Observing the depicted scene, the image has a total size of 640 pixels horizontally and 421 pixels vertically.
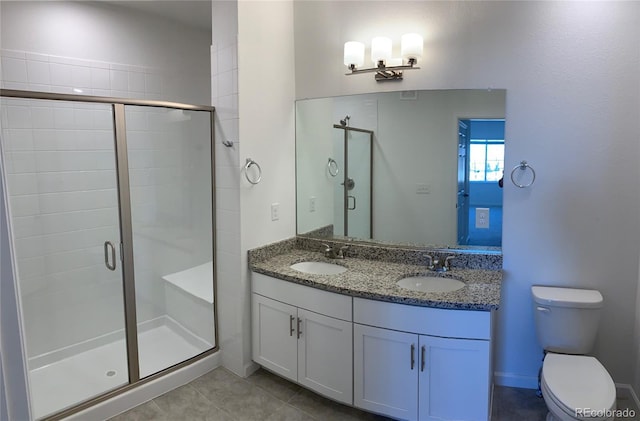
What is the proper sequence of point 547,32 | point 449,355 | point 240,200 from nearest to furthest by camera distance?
point 449,355
point 547,32
point 240,200

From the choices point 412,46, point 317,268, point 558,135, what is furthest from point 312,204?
point 558,135

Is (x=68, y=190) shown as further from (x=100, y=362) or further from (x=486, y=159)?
(x=486, y=159)

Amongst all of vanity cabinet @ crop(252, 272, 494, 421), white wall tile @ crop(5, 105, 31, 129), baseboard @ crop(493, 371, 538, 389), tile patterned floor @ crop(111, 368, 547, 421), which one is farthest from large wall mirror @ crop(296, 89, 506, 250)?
white wall tile @ crop(5, 105, 31, 129)

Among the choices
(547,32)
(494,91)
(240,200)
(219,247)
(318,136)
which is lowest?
(219,247)

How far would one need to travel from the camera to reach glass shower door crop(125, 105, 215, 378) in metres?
2.91

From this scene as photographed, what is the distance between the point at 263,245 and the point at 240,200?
0.38 m

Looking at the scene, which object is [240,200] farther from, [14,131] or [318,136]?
[14,131]

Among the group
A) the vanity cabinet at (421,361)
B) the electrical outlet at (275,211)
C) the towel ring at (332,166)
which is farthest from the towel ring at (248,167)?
the vanity cabinet at (421,361)

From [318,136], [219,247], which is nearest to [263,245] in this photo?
[219,247]

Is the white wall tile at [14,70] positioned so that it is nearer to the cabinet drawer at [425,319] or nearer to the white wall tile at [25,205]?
the white wall tile at [25,205]

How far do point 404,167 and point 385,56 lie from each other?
2.32 feet

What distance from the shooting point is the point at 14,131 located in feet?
8.46

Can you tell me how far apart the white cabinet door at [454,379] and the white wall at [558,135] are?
26.1 inches

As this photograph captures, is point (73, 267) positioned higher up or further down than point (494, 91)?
further down
